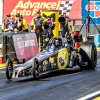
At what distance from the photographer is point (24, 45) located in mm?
15703

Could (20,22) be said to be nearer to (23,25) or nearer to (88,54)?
(23,25)

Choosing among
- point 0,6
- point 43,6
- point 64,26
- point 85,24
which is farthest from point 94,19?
point 64,26

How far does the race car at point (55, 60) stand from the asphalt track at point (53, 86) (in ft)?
0.76

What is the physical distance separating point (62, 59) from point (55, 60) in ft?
1.38

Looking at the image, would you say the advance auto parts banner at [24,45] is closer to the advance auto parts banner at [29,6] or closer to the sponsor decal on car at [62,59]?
the sponsor decal on car at [62,59]

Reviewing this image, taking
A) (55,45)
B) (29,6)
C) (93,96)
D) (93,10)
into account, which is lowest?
(93,96)

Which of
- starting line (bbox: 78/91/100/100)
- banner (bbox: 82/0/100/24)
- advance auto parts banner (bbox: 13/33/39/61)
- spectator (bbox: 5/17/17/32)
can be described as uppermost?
banner (bbox: 82/0/100/24)

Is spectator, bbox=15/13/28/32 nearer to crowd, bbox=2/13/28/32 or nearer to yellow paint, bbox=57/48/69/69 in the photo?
crowd, bbox=2/13/28/32

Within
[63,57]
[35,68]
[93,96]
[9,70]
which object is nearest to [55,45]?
[63,57]

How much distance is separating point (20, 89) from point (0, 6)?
14859 mm

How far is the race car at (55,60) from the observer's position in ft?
34.6

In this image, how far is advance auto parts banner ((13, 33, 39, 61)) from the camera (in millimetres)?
15430

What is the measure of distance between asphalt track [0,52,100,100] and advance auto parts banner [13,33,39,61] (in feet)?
10.6

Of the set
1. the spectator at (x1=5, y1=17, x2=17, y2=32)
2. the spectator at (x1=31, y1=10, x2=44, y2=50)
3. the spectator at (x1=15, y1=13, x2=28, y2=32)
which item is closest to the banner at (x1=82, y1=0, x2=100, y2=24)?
the spectator at (x1=31, y1=10, x2=44, y2=50)
